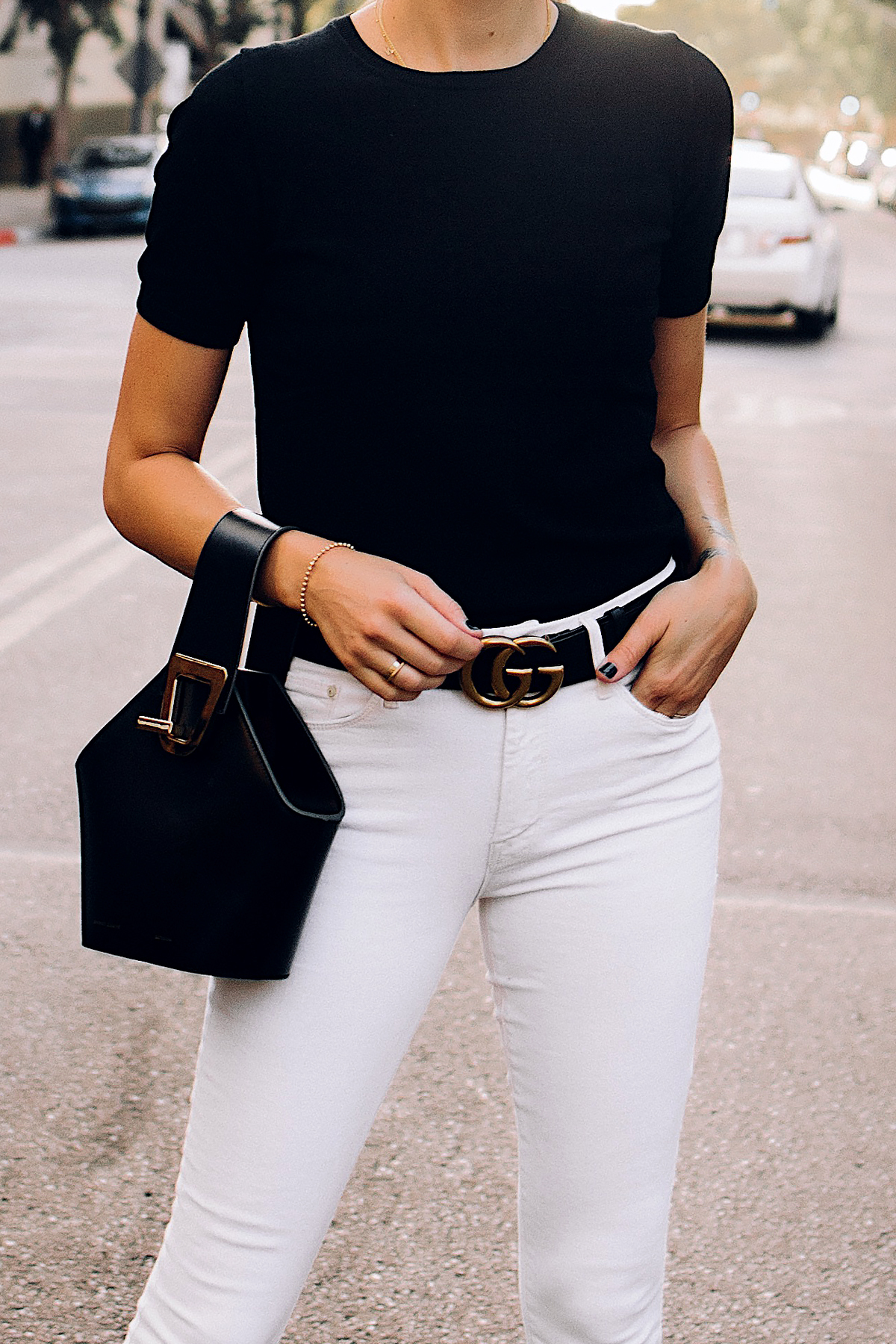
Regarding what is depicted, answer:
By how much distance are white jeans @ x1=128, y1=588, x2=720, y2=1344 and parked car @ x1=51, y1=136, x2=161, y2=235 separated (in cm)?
2390

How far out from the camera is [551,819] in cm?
151

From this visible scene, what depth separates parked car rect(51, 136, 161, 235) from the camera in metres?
24.7

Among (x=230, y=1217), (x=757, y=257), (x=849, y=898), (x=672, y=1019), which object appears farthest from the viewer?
(x=757, y=257)

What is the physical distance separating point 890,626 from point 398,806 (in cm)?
514

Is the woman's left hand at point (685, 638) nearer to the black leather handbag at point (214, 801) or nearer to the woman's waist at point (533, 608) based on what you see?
the woman's waist at point (533, 608)

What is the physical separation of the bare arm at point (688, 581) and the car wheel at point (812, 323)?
13.1 metres

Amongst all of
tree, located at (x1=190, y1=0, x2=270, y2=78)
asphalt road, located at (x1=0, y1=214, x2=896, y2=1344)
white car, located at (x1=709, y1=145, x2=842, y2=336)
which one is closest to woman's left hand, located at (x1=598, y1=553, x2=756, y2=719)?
asphalt road, located at (x1=0, y1=214, x2=896, y2=1344)

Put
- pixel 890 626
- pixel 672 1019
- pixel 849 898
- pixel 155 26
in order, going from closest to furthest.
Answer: pixel 672 1019 → pixel 849 898 → pixel 890 626 → pixel 155 26

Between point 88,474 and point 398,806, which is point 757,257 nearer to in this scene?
point 88,474

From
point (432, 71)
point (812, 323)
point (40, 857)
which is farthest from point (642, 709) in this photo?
point (812, 323)

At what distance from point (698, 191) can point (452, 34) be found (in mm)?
277

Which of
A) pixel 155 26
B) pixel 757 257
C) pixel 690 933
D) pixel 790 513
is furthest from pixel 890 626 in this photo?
pixel 155 26

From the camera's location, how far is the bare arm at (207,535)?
137 cm

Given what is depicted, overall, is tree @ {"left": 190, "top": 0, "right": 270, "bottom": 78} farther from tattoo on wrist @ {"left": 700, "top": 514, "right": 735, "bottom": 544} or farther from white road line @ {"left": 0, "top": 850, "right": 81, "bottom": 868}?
tattoo on wrist @ {"left": 700, "top": 514, "right": 735, "bottom": 544}
